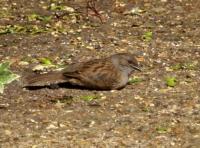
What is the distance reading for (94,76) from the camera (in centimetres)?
730

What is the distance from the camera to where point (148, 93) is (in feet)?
23.8

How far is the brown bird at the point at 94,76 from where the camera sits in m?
7.29

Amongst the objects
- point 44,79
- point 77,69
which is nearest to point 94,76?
point 77,69

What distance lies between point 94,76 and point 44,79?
1.76 feet

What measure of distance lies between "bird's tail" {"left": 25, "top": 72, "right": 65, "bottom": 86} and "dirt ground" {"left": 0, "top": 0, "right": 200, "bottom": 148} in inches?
3.9

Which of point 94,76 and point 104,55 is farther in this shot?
point 104,55

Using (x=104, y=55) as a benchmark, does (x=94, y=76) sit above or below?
above

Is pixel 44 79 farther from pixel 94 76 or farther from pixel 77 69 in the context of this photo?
pixel 94 76

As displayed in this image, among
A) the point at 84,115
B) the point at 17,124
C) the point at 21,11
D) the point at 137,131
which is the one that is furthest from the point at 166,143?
the point at 21,11

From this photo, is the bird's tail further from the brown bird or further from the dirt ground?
the dirt ground

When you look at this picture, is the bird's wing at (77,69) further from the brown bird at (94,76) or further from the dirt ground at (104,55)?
the dirt ground at (104,55)

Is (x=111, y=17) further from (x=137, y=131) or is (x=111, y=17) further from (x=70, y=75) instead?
(x=137, y=131)

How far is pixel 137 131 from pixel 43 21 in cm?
422

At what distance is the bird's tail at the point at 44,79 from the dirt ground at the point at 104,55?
10cm
